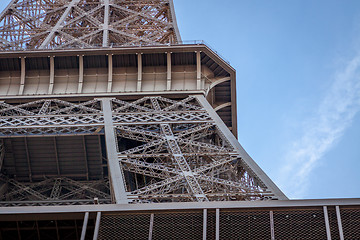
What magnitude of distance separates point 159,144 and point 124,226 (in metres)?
9.27

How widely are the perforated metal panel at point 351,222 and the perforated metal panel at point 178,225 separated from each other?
3697mm

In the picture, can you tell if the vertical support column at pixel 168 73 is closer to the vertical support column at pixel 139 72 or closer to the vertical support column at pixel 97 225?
the vertical support column at pixel 139 72

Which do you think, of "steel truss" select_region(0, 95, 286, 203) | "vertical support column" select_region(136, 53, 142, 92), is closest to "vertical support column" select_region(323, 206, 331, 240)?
"steel truss" select_region(0, 95, 286, 203)

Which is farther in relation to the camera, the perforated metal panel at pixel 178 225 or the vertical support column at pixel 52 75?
the vertical support column at pixel 52 75

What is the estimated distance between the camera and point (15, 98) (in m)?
33.2

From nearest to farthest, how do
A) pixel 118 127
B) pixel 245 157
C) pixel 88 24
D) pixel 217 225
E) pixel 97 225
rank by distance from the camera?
pixel 217 225, pixel 97 225, pixel 245 157, pixel 118 127, pixel 88 24

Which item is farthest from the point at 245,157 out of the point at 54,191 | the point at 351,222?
the point at 54,191

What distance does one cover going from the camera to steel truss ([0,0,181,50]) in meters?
41.2

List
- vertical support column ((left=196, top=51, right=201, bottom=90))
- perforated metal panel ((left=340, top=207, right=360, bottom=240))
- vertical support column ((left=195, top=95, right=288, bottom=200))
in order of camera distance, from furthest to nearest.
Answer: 1. vertical support column ((left=196, top=51, right=201, bottom=90))
2. vertical support column ((left=195, top=95, right=288, bottom=200))
3. perforated metal panel ((left=340, top=207, right=360, bottom=240))

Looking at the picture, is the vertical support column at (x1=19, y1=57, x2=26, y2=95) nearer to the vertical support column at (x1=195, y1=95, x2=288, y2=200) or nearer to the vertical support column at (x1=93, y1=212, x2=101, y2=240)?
the vertical support column at (x1=195, y1=95, x2=288, y2=200)

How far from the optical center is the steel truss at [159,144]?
21484 mm

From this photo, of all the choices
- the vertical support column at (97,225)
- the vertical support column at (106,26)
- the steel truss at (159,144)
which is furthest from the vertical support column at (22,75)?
the vertical support column at (97,225)

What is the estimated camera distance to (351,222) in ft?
55.7

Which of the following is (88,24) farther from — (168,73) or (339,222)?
(339,222)
